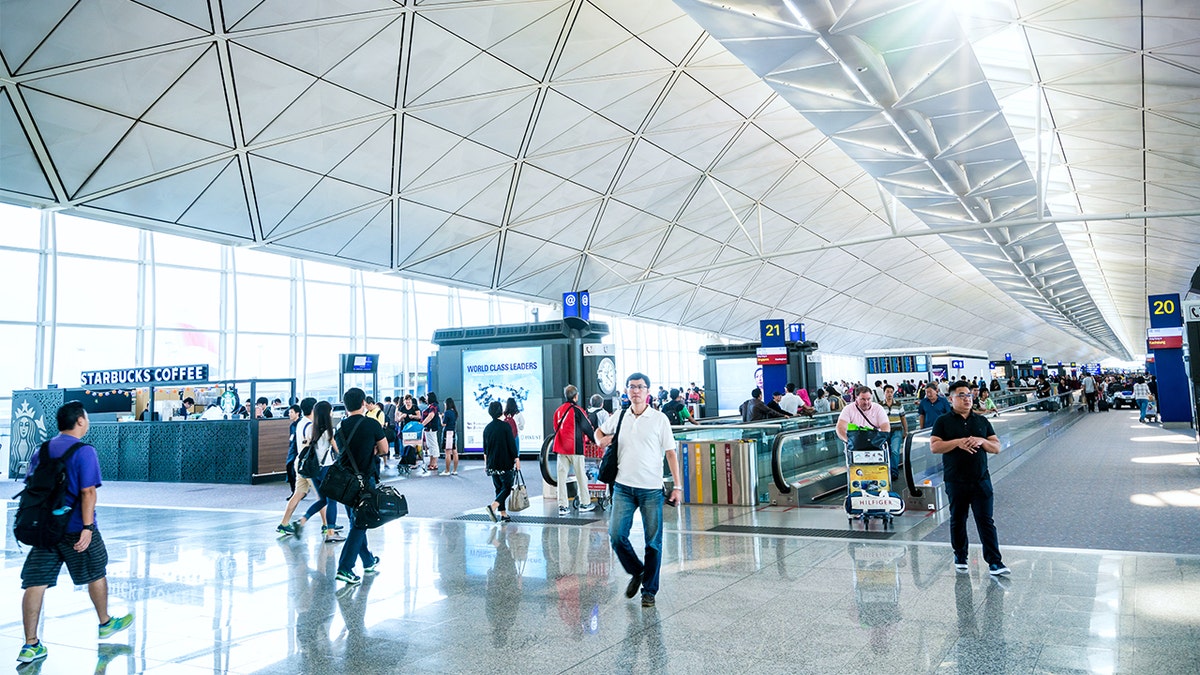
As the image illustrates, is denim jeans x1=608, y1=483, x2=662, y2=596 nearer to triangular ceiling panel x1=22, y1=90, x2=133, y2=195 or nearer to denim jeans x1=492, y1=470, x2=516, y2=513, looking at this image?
denim jeans x1=492, y1=470, x2=516, y2=513

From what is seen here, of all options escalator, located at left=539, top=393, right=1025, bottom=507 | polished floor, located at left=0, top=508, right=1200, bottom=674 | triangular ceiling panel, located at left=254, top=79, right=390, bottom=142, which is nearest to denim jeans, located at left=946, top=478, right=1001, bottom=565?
polished floor, located at left=0, top=508, right=1200, bottom=674

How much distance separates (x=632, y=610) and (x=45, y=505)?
4226mm

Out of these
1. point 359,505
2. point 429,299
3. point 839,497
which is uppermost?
point 429,299

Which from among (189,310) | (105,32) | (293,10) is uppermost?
(293,10)

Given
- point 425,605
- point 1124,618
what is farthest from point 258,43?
point 1124,618

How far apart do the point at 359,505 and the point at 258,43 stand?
11.6 meters

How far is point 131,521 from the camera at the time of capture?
39.4 ft

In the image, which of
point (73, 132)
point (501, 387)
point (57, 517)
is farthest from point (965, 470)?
point (73, 132)

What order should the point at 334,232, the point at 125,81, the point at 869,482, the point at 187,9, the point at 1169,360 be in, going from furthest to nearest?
the point at 1169,360
the point at 334,232
the point at 125,81
the point at 187,9
the point at 869,482

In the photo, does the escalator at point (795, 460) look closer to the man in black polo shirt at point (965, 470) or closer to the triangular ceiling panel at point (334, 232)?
the man in black polo shirt at point (965, 470)

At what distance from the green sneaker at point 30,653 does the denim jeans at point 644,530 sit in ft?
13.3

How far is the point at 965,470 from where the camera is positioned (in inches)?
267

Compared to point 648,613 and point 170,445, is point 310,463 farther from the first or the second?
point 170,445

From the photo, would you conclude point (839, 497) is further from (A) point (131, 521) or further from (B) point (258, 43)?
(B) point (258, 43)
